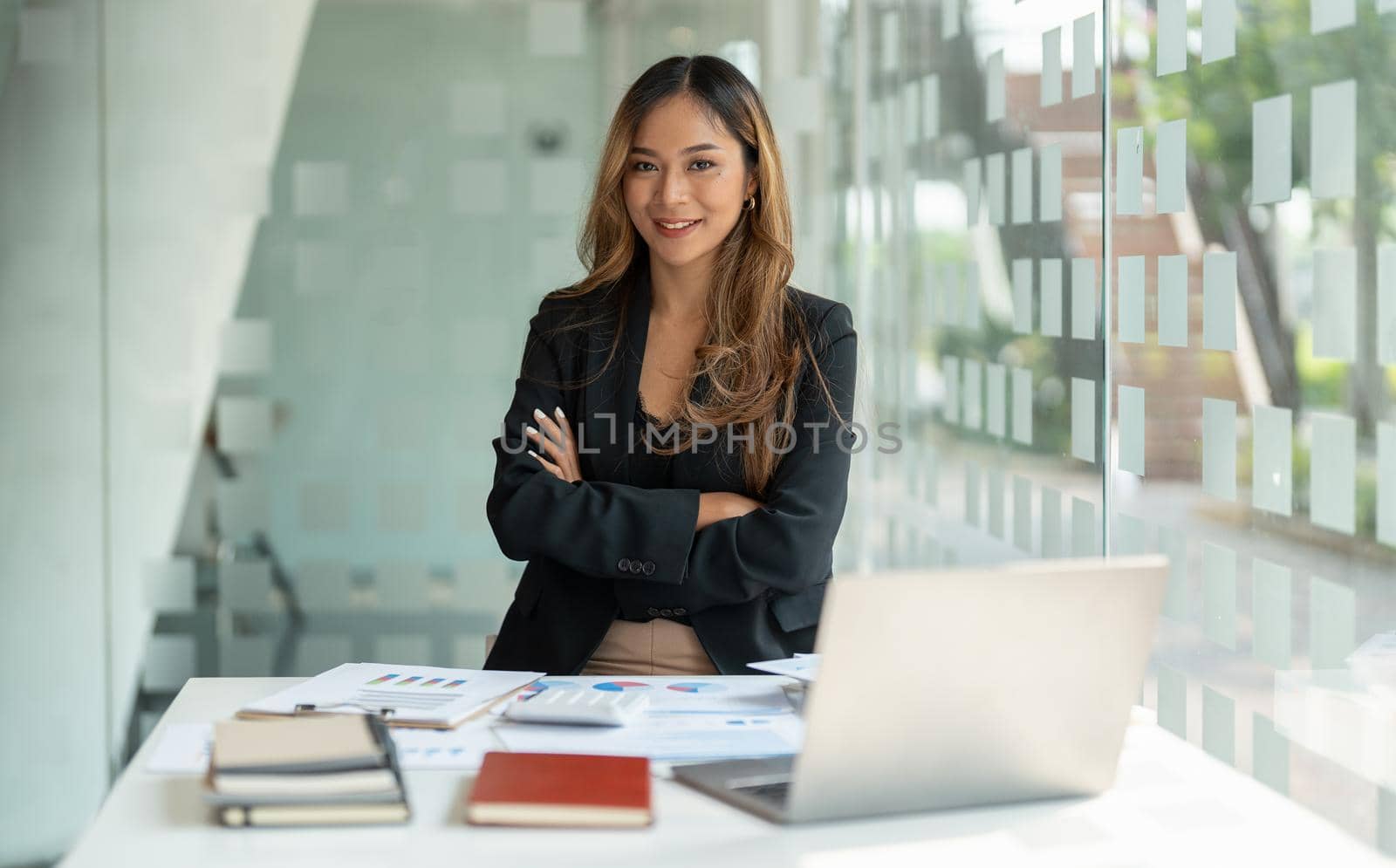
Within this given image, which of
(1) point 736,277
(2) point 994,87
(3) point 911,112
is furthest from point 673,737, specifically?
(3) point 911,112

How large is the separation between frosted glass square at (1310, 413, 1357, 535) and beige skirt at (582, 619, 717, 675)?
38.0 inches

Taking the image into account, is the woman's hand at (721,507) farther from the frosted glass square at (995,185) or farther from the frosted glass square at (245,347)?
the frosted glass square at (245,347)

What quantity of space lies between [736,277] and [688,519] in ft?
1.82

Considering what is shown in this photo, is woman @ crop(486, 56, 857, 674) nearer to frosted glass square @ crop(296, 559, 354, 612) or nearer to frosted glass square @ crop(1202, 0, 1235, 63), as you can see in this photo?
frosted glass square @ crop(1202, 0, 1235, 63)

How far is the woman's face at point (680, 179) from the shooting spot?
2.45 metres

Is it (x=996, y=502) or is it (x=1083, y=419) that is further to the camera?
(x=996, y=502)

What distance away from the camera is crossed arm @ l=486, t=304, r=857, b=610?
2201mm

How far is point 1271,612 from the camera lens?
2.16 m

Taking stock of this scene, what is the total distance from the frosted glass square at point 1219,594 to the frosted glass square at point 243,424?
8.13 feet

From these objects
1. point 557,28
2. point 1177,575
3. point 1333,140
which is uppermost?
point 557,28

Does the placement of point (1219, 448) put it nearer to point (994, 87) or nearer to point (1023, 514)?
point (1023, 514)

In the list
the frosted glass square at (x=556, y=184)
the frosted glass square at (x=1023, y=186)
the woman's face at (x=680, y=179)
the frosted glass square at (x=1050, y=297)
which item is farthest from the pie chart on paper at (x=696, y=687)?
the frosted glass square at (x=556, y=184)

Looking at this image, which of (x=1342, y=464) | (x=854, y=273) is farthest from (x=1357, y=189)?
(x=854, y=273)

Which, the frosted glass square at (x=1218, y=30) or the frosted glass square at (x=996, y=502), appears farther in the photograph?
the frosted glass square at (x=996, y=502)
